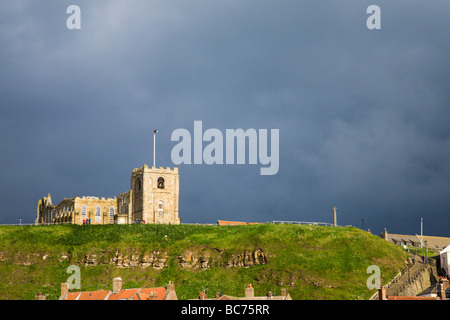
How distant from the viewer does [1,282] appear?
9300cm

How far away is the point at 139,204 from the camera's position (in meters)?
126

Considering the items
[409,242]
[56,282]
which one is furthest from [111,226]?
[409,242]

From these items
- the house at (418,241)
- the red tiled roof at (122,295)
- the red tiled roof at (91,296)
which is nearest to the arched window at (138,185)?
the red tiled roof at (122,295)

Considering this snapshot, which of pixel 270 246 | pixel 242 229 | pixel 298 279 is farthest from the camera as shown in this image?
pixel 242 229

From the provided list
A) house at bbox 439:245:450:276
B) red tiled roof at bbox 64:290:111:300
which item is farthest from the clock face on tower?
red tiled roof at bbox 64:290:111:300

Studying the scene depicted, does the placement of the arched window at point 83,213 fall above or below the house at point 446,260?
above

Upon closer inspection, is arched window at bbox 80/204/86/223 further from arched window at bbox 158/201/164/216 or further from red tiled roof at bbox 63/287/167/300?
red tiled roof at bbox 63/287/167/300

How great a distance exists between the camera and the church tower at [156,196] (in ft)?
409

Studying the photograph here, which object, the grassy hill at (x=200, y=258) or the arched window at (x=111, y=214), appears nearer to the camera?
the grassy hill at (x=200, y=258)

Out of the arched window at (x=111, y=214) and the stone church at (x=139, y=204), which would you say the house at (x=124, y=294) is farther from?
the arched window at (x=111, y=214)

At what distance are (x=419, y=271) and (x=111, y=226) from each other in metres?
51.9

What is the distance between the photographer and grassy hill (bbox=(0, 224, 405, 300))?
8988cm
